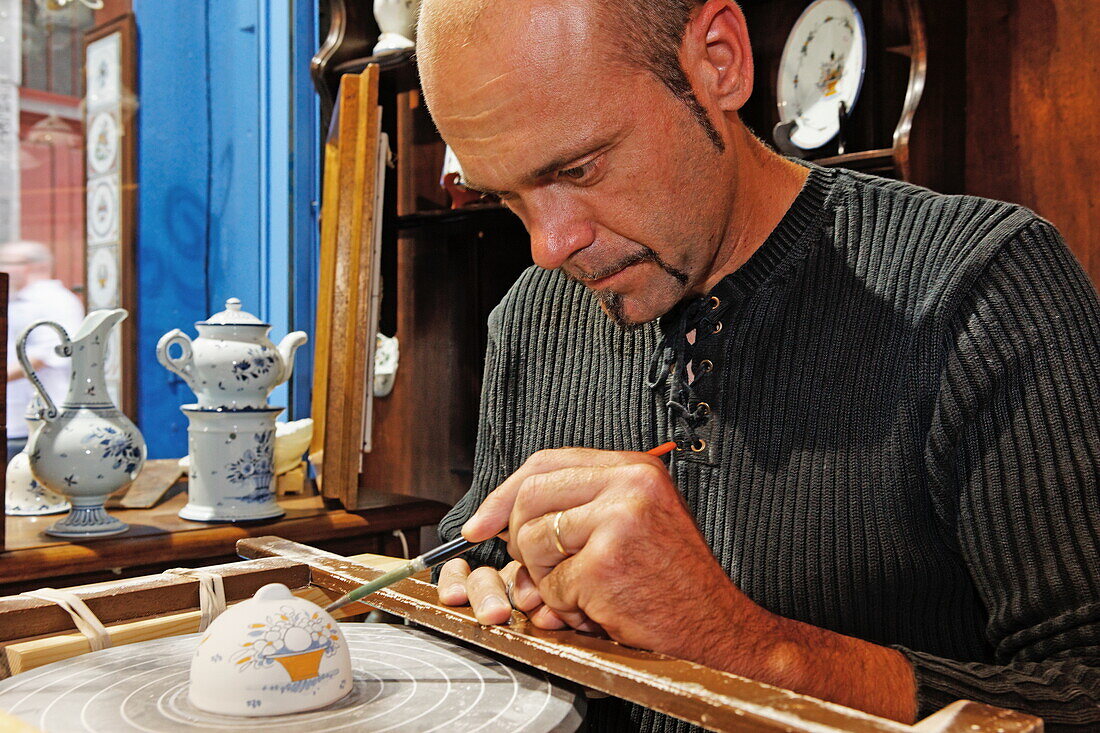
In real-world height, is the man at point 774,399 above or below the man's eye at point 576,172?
below

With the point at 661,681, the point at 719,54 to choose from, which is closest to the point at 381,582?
the point at 661,681

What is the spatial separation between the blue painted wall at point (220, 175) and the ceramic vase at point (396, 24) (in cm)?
76

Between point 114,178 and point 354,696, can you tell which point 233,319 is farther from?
point 114,178

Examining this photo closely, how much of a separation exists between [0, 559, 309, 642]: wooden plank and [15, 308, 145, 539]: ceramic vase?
0.75 metres

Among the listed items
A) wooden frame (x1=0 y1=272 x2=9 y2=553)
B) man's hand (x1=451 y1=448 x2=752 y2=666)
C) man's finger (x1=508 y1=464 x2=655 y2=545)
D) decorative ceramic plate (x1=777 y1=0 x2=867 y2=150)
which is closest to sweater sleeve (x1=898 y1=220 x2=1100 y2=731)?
man's hand (x1=451 y1=448 x2=752 y2=666)

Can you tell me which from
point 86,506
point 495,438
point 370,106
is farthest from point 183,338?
point 495,438

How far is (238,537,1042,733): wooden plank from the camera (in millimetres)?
625

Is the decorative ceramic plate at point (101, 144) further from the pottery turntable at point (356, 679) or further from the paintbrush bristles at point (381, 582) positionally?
the paintbrush bristles at point (381, 582)

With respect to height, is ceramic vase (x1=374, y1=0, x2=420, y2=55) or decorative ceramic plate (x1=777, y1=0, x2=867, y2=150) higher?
ceramic vase (x1=374, y1=0, x2=420, y2=55)

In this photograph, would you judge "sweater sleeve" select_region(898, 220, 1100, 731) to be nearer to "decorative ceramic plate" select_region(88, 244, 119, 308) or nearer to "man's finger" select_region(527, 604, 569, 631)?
"man's finger" select_region(527, 604, 569, 631)

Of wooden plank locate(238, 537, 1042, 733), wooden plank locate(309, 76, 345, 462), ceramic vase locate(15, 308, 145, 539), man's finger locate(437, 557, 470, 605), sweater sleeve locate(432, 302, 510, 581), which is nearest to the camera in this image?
wooden plank locate(238, 537, 1042, 733)

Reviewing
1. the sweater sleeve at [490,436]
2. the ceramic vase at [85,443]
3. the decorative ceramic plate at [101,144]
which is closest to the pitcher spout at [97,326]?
the ceramic vase at [85,443]

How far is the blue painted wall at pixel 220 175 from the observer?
3244mm

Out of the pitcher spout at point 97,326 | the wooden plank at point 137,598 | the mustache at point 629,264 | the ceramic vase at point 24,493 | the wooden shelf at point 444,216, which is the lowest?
the ceramic vase at point 24,493
